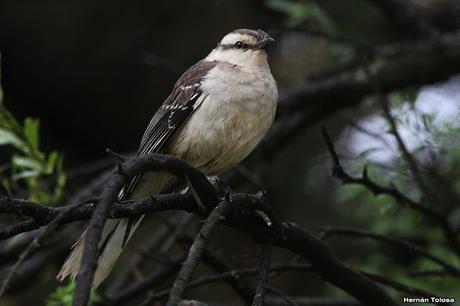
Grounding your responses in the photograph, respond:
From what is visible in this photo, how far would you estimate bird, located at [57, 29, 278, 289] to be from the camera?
3.85 meters

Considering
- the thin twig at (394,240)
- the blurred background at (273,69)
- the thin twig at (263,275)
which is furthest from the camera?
the blurred background at (273,69)

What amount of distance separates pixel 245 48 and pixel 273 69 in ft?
7.78

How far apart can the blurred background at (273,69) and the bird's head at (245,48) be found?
0.82 m

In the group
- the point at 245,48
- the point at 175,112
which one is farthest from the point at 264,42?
the point at 175,112

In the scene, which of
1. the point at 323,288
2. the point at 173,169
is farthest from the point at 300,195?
the point at 173,169

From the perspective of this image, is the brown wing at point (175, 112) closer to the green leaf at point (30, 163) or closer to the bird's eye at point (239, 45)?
the bird's eye at point (239, 45)

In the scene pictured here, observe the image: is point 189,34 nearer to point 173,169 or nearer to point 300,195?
point 300,195

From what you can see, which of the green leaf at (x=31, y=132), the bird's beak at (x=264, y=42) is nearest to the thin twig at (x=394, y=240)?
the bird's beak at (x=264, y=42)

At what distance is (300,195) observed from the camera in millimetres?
6648

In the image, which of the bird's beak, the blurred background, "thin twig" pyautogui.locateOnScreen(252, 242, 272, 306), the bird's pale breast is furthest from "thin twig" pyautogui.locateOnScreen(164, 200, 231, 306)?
the blurred background

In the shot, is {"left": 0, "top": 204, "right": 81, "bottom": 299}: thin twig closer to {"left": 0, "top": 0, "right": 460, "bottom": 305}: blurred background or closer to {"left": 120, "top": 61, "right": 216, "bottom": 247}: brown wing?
{"left": 120, "top": 61, "right": 216, "bottom": 247}: brown wing

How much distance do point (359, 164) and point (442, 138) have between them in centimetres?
53

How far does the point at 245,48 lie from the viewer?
14.9 ft

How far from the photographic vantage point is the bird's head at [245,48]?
4426 mm
